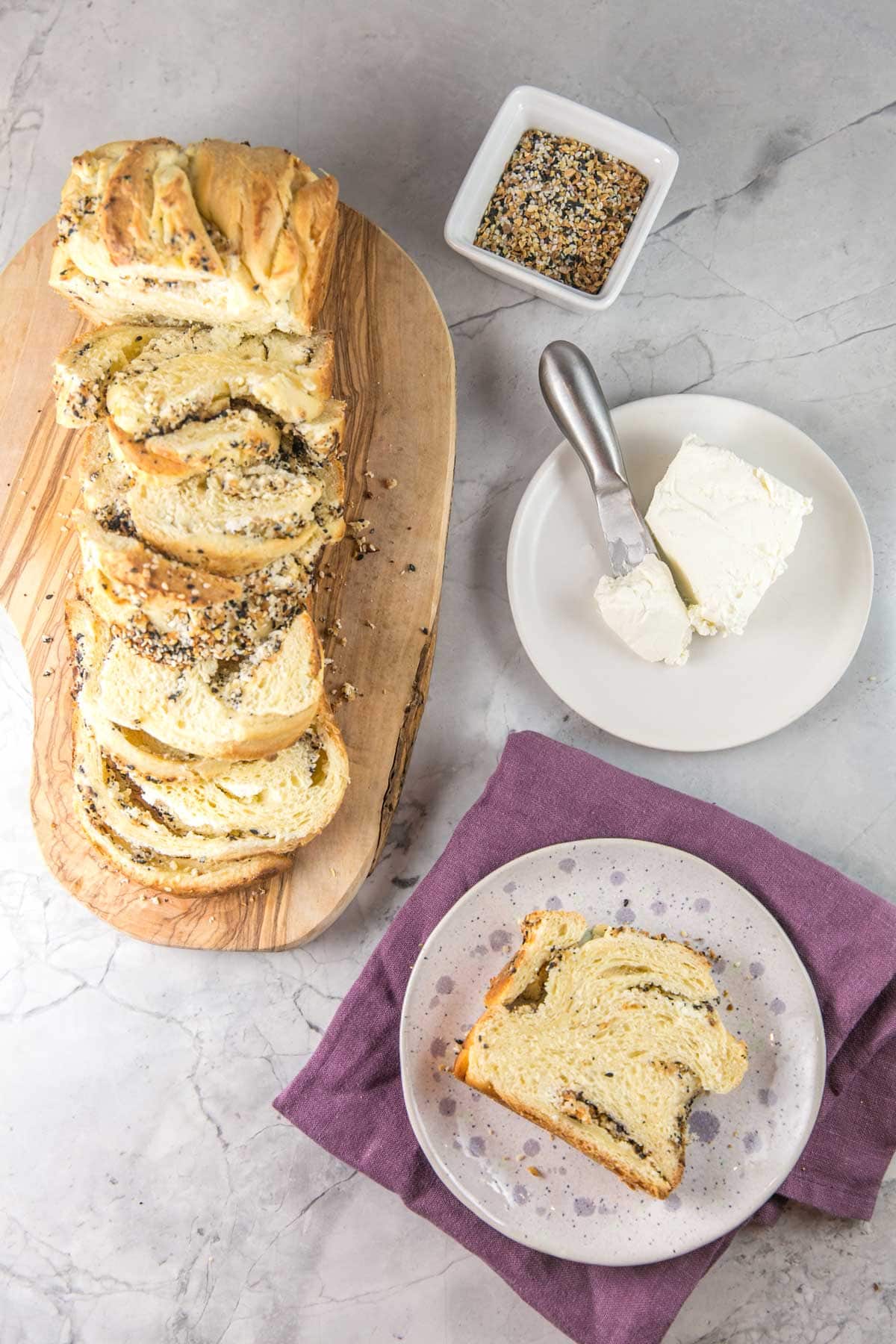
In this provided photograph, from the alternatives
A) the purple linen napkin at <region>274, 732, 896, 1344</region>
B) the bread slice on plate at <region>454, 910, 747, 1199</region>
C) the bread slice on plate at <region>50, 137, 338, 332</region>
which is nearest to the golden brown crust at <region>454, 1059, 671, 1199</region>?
the bread slice on plate at <region>454, 910, 747, 1199</region>

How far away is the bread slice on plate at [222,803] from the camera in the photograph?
229 centimetres

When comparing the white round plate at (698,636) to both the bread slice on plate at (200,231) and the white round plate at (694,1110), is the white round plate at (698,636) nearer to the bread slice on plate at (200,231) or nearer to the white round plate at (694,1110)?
the white round plate at (694,1110)

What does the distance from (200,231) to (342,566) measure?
82 cm

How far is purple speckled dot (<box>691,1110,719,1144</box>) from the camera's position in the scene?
2.29 meters

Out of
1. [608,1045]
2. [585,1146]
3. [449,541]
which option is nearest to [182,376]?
[449,541]

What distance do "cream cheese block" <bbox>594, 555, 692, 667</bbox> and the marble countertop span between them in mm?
333

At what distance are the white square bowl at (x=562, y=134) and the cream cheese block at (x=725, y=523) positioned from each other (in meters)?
0.47

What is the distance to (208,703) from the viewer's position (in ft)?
7.11

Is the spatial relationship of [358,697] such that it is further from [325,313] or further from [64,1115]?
[64,1115]

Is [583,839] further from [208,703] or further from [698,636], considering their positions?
[208,703]

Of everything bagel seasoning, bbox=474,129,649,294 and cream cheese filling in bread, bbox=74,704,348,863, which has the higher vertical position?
everything bagel seasoning, bbox=474,129,649,294

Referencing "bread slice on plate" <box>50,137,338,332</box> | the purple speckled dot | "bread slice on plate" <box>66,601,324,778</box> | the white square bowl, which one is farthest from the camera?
the white square bowl

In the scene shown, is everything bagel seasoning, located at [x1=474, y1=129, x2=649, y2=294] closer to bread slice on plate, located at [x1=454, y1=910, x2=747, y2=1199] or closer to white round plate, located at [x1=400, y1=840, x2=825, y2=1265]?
white round plate, located at [x1=400, y1=840, x2=825, y2=1265]

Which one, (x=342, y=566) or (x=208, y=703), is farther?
(x=342, y=566)
